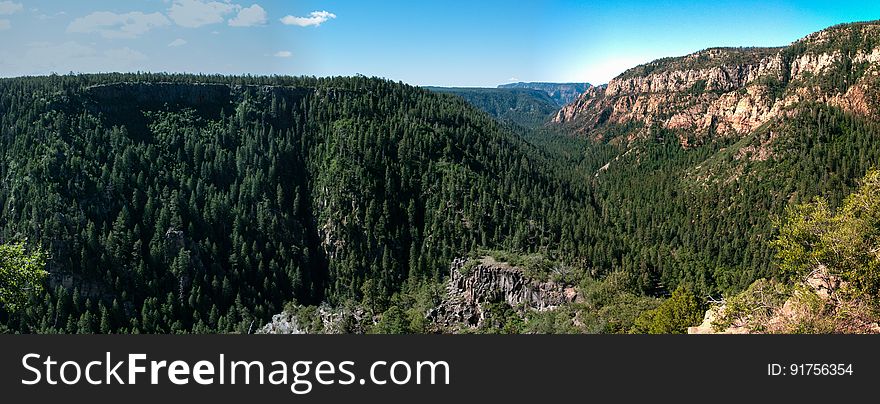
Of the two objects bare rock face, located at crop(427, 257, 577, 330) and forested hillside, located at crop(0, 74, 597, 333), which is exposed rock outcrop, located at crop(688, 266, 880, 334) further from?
forested hillside, located at crop(0, 74, 597, 333)

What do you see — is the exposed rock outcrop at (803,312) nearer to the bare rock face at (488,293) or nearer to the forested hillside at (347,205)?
the forested hillside at (347,205)

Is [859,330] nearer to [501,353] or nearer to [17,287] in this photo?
[501,353]

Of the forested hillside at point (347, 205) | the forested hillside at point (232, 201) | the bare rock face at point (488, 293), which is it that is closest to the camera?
the bare rock face at point (488, 293)

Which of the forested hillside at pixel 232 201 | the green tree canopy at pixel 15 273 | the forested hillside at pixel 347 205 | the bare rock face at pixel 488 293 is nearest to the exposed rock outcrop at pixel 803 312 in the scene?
the green tree canopy at pixel 15 273

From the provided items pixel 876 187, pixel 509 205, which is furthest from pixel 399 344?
pixel 509 205

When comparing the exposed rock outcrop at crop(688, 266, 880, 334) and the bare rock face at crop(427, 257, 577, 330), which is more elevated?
the exposed rock outcrop at crop(688, 266, 880, 334)

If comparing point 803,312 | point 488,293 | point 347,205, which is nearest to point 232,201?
point 347,205

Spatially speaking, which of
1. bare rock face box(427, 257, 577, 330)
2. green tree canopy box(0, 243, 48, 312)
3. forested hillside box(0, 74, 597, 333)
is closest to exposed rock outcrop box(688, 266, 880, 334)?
green tree canopy box(0, 243, 48, 312)

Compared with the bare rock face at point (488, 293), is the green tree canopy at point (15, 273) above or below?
above
